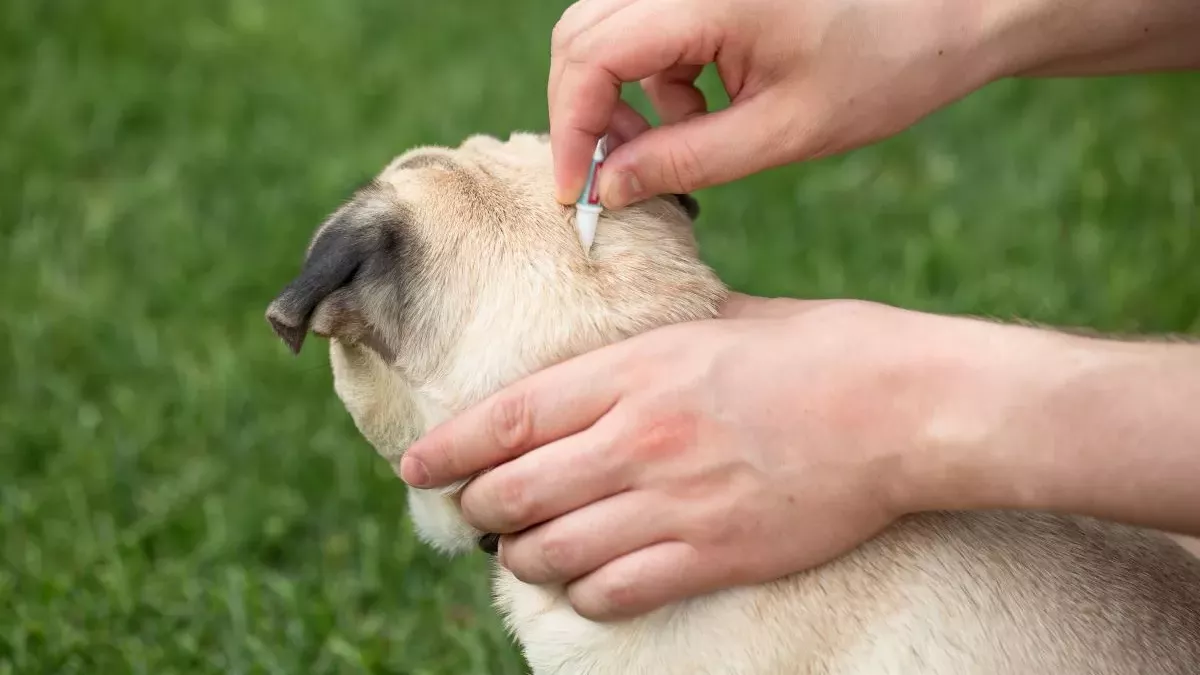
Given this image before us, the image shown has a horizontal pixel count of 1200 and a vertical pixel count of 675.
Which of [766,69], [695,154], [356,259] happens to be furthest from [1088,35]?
[356,259]

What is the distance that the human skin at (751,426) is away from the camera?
159 centimetres

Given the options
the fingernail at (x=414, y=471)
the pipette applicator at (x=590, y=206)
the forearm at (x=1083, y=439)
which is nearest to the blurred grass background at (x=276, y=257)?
the fingernail at (x=414, y=471)

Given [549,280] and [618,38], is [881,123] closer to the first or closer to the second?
[618,38]

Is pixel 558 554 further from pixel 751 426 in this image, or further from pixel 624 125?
pixel 624 125

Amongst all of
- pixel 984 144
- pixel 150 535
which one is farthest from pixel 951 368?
pixel 984 144

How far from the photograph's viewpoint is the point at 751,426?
5.52ft

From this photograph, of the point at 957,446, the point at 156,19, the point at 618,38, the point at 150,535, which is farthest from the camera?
the point at 156,19

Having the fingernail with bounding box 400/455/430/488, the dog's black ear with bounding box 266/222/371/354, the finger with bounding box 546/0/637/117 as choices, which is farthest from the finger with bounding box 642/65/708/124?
the fingernail with bounding box 400/455/430/488

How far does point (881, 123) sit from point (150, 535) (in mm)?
1831

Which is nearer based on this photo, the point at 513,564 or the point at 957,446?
the point at 957,446

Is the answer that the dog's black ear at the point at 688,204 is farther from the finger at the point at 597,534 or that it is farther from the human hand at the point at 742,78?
the finger at the point at 597,534

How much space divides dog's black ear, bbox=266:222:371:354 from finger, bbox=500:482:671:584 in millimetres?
437

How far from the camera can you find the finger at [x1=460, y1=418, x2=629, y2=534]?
5.57 ft

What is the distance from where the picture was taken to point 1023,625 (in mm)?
1644
